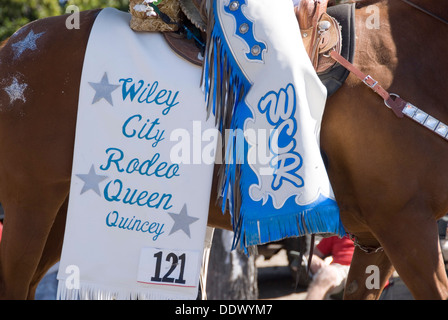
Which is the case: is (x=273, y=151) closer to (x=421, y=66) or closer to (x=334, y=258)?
(x=421, y=66)

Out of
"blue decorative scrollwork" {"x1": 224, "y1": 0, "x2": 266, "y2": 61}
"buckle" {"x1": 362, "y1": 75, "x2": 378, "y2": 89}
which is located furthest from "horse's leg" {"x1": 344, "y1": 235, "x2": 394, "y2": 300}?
"blue decorative scrollwork" {"x1": 224, "y1": 0, "x2": 266, "y2": 61}

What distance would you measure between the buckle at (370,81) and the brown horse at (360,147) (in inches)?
1.4

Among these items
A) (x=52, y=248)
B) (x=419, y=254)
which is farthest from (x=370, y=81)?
(x=52, y=248)

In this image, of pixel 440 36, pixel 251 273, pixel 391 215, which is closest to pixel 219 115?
pixel 391 215

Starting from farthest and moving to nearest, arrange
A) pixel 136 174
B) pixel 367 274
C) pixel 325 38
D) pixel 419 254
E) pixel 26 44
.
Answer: pixel 367 274
pixel 26 44
pixel 136 174
pixel 325 38
pixel 419 254

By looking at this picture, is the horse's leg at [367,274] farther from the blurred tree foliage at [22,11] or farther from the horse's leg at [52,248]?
the blurred tree foliage at [22,11]

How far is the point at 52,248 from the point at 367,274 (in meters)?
1.63

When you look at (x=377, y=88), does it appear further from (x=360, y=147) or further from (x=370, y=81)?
(x=360, y=147)

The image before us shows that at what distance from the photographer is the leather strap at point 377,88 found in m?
2.78

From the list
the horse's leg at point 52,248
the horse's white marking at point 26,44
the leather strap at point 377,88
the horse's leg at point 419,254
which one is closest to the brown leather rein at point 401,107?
the leather strap at point 377,88

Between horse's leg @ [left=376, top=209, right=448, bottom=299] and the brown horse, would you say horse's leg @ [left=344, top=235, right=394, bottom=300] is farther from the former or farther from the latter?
horse's leg @ [left=376, top=209, right=448, bottom=299]

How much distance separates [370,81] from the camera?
2811 mm

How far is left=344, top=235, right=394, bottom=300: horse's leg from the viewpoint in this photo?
3.40 meters

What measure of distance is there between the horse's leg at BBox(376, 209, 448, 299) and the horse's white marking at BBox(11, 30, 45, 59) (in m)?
1.82
